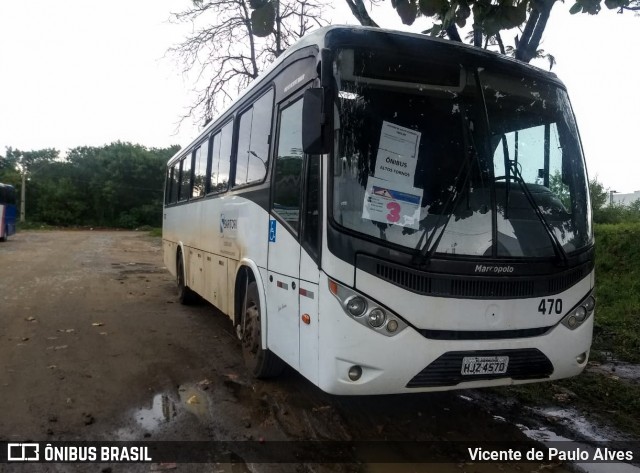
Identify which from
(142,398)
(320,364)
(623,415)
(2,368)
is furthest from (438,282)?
(2,368)

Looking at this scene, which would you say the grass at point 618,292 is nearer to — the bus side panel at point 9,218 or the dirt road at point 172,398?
the dirt road at point 172,398

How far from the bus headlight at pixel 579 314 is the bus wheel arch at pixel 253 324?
2.62 meters

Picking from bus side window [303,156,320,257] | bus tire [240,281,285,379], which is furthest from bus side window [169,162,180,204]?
bus side window [303,156,320,257]

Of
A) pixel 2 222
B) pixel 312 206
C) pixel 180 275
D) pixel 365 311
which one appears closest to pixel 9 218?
pixel 2 222

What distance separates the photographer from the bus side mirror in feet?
12.2

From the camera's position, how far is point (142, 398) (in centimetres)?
510

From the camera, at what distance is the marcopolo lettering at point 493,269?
12.6 ft

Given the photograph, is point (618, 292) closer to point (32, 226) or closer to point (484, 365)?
point (484, 365)

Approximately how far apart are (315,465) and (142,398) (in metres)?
2.12

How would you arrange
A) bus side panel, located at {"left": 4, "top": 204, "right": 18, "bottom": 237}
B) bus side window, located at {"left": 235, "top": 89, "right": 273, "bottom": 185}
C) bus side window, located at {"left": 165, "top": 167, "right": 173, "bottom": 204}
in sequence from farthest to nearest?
bus side panel, located at {"left": 4, "top": 204, "right": 18, "bottom": 237} < bus side window, located at {"left": 165, "top": 167, "right": 173, "bottom": 204} < bus side window, located at {"left": 235, "top": 89, "right": 273, "bottom": 185}

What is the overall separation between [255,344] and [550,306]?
9.44ft

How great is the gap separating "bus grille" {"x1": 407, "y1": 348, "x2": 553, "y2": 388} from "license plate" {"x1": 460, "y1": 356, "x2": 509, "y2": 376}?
0.02m

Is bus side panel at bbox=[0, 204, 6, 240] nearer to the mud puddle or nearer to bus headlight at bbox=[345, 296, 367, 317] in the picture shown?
the mud puddle

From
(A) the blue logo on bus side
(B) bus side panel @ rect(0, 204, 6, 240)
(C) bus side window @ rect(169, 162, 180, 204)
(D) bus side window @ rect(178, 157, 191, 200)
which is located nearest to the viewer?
(A) the blue logo on bus side
